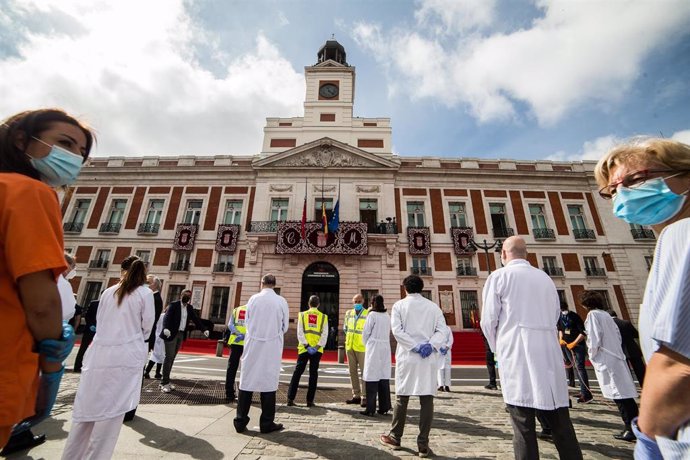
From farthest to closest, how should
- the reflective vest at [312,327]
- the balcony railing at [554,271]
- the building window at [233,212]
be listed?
the building window at [233,212] < the balcony railing at [554,271] < the reflective vest at [312,327]

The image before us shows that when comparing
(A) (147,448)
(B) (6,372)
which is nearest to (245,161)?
(A) (147,448)

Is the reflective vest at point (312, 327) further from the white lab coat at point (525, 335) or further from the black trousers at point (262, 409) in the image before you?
the white lab coat at point (525, 335)

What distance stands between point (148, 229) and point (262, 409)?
22319 mm

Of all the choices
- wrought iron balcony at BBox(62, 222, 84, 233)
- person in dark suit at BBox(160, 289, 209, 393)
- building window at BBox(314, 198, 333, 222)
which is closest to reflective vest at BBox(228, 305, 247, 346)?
person in dark suit at BBox(160, 289, 209, 393)

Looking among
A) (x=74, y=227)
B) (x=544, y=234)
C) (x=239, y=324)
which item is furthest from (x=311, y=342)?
(x=74, y=227)

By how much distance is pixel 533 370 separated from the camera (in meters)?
2.81

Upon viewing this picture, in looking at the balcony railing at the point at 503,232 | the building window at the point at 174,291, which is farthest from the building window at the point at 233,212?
the balcony railing at the point at 503,232

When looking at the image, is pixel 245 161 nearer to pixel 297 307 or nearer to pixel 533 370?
pixel 297 307

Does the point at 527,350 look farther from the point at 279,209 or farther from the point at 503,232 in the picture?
the point at 503,232

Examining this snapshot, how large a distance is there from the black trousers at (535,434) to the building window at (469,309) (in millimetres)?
17778

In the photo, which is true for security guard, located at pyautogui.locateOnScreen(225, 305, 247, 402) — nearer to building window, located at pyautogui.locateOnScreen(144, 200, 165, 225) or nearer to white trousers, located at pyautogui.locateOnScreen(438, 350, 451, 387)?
white trousers, located at pyautogui.locateOnScreen(438, 350, 451, 387)

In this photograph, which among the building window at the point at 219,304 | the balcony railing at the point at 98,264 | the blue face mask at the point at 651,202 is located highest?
the balcony railing at the point at 98,264

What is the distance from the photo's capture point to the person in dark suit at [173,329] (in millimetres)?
6117

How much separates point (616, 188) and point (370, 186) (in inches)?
819
